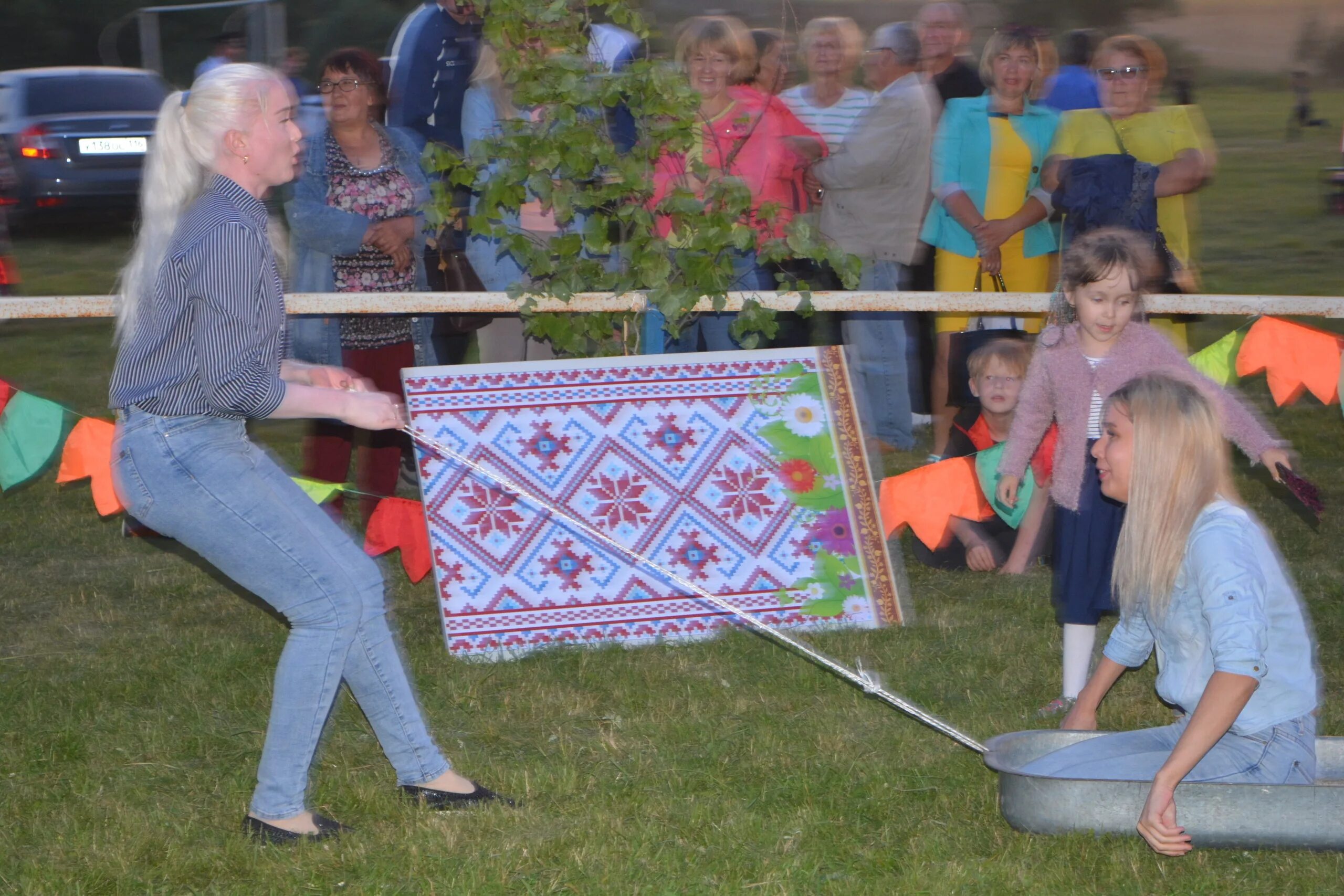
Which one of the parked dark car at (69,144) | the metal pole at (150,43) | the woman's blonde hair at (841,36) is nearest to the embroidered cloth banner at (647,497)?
the woman's blonde hair at (841,36)

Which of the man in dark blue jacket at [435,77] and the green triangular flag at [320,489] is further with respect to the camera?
the man in dark blue jacket at [435,77]

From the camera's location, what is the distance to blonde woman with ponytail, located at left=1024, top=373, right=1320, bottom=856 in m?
3.44

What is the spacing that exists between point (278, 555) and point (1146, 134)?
498 centimetres

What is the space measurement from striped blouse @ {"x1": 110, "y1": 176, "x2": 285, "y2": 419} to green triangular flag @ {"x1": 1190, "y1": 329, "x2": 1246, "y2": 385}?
344 cm

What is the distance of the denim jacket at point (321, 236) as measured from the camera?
6.28 metres

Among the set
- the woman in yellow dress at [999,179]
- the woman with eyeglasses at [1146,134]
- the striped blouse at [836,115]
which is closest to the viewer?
the woman with eyeglasses at [1146,134]

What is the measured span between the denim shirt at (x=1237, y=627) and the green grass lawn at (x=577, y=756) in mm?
379

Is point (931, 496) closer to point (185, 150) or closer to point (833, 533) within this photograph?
point (833, 533)

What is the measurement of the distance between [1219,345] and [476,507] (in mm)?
2691

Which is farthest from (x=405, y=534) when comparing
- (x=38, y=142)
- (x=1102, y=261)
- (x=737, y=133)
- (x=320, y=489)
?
(x=38, y=142)

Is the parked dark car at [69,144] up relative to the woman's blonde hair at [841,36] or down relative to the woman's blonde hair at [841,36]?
down

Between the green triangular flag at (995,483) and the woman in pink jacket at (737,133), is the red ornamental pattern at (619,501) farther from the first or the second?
the green triangular flag at (995,483)

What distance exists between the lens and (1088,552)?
4516 mm

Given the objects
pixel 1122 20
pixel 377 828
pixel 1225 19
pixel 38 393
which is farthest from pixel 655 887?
pixel 1225 19
